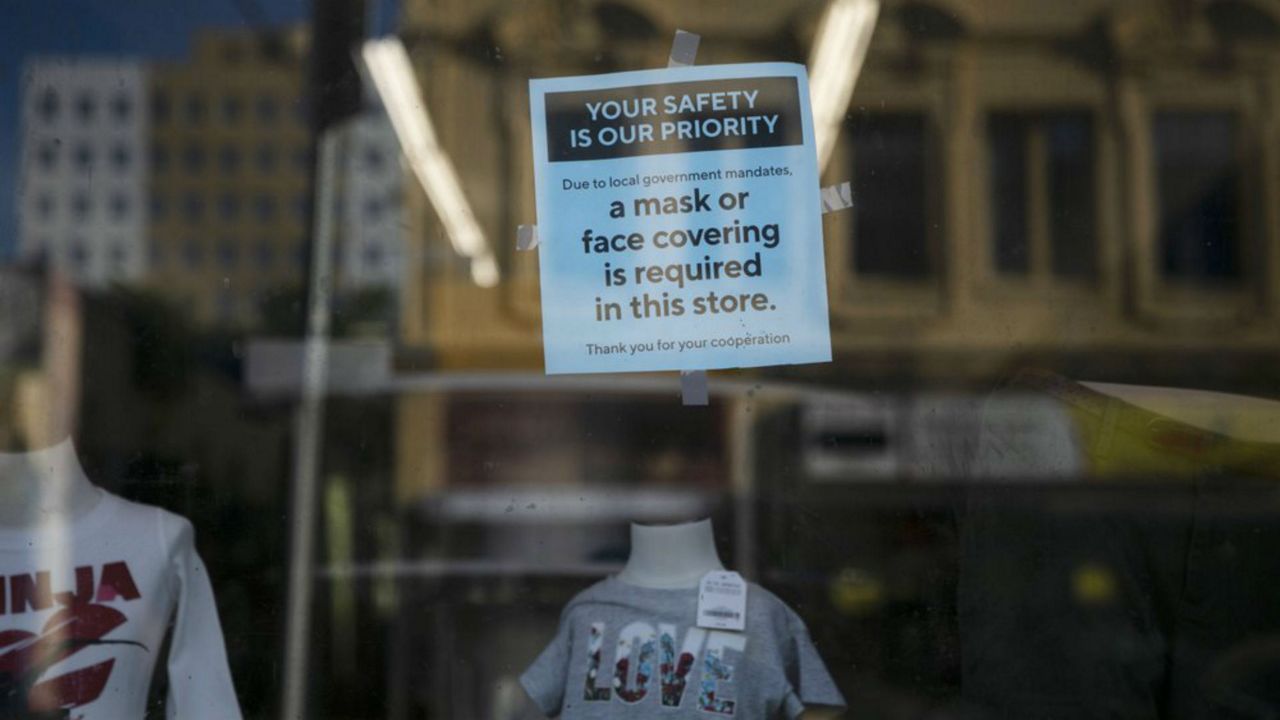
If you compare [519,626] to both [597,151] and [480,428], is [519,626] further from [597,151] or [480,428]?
[597,151]

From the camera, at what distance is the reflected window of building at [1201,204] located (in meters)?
2.70

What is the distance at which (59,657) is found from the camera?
2441mm

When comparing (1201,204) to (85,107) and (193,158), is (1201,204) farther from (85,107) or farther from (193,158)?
(85,107)

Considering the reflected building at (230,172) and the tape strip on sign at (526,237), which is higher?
the reflected building at (230,172)

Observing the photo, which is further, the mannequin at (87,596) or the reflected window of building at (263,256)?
the reflected window of building at (263,256)

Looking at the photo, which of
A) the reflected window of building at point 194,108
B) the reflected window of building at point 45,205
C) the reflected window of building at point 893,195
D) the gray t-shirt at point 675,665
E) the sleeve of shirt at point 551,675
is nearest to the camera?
the gray t-shirt at point 675,665

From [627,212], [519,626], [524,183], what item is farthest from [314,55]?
[519,626]

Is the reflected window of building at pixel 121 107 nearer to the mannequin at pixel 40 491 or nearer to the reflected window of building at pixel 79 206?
the reflected window of building at pixel 79 206

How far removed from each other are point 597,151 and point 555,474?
0.70m

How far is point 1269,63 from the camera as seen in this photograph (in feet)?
9.19

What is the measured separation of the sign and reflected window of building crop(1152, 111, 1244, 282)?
84cm

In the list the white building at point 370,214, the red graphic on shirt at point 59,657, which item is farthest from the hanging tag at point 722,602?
the red graphic on shirt at point 59,657

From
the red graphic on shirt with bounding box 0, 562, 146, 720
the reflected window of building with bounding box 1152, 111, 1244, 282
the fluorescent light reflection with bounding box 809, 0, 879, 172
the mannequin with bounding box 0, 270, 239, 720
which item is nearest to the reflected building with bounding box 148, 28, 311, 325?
the mannequin with bounding box 0, 270, 239, 720

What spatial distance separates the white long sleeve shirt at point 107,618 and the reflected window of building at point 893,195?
1.54m
